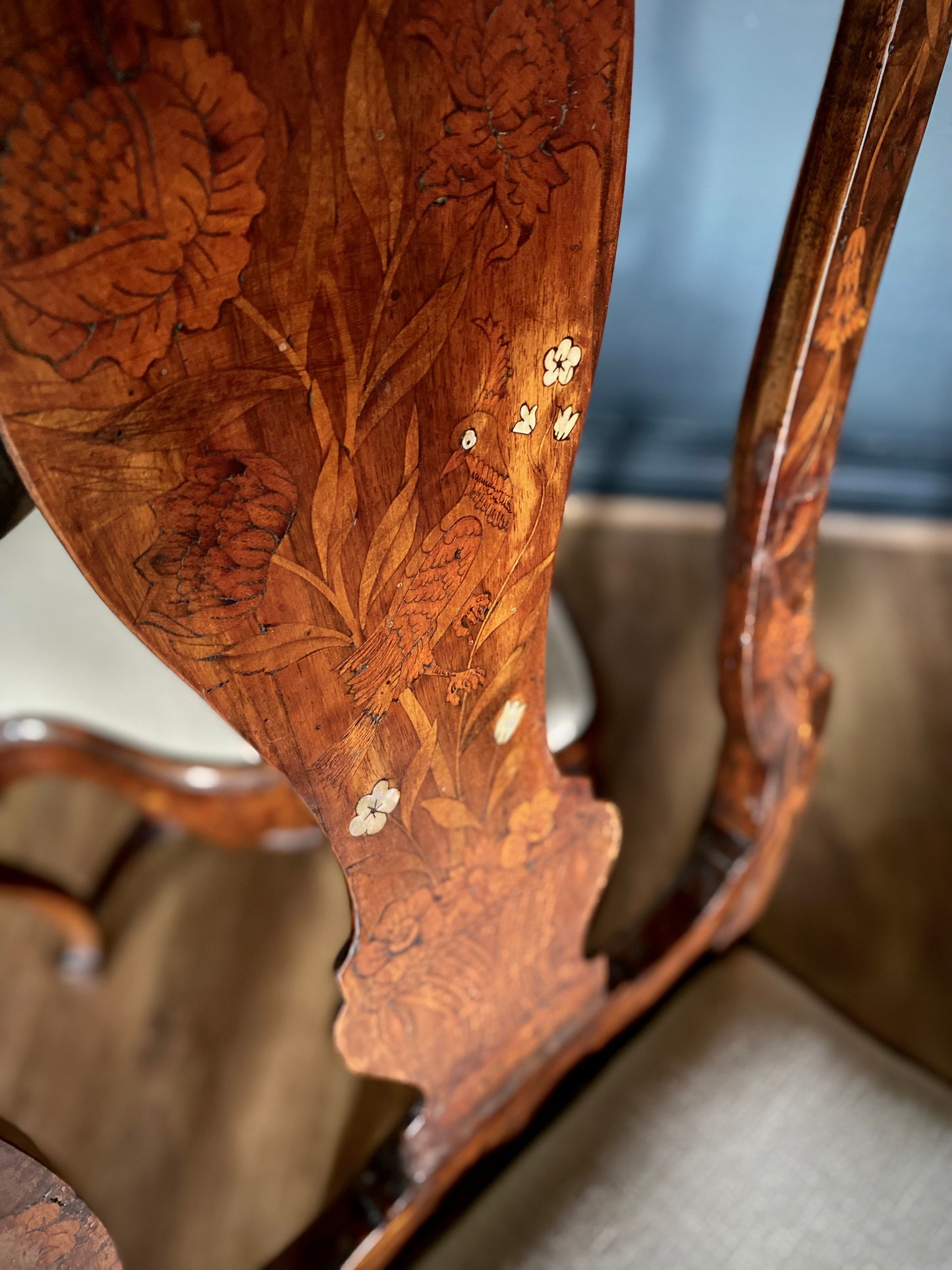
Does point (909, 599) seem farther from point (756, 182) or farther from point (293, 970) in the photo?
point (293, 970)

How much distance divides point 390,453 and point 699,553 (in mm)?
1004

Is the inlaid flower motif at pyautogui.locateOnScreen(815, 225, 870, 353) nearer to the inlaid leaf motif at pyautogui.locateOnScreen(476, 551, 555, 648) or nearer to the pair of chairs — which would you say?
the pair of chairs

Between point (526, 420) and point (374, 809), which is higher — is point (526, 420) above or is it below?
above

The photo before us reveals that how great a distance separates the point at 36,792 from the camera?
3.08ft

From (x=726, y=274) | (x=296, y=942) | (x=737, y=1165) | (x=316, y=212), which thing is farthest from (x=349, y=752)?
(x=726, y=274)

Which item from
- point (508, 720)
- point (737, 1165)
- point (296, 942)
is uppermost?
point (508, 720)

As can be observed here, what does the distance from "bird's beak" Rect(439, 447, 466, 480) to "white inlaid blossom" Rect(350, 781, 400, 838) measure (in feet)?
0.34

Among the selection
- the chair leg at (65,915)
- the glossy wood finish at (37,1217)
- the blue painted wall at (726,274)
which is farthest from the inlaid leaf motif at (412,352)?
the chair leg at (65,915)

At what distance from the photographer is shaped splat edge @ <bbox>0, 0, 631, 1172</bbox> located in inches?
6.3

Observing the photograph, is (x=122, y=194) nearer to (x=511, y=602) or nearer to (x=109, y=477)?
(x=109, y=477)

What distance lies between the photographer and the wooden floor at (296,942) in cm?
69

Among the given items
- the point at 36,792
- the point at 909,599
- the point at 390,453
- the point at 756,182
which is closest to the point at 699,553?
the point at 909,599

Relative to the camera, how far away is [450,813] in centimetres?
32

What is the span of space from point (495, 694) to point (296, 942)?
59 cm
